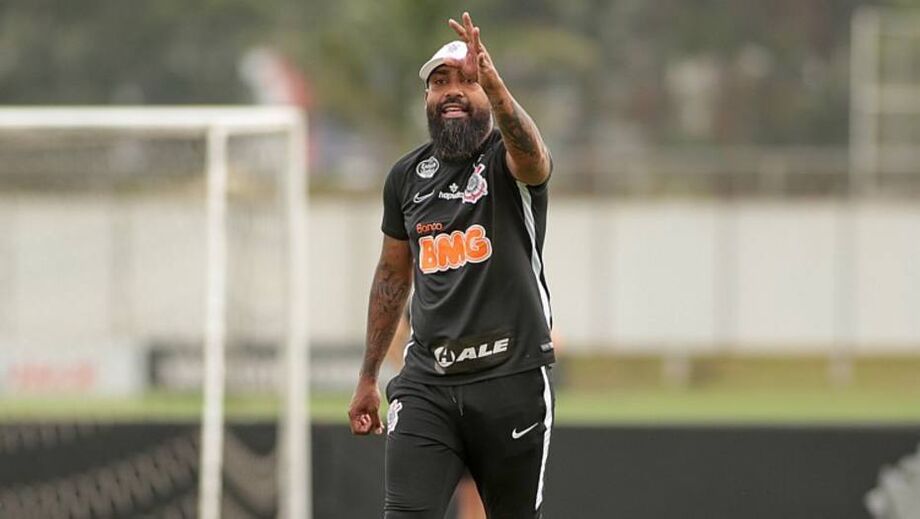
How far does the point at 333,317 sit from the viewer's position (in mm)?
27344

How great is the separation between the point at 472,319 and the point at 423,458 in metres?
0.49

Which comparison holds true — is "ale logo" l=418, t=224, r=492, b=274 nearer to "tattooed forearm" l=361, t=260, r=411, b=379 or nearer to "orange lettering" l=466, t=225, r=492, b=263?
"orange lettering" l=466, t=225, r=492, b=263

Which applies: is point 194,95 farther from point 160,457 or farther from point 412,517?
point 412,517

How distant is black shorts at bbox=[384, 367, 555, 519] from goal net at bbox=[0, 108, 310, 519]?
5.09 m

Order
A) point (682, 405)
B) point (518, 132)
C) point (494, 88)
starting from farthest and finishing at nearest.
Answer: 1. point (682, 405)
2. point (518, 132)
3. point (494, 88)

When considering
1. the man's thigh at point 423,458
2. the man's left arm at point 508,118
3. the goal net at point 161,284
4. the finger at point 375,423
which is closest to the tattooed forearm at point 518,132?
the man's left arm at point 508,118

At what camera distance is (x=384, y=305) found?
7027 millimetres

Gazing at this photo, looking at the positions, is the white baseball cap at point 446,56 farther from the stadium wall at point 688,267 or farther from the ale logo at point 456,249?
the stadium wall at point 688,267

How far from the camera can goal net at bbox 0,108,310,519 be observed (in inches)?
486

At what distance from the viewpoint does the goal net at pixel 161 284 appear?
12.3 metres

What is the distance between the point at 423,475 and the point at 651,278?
2116 centimetres

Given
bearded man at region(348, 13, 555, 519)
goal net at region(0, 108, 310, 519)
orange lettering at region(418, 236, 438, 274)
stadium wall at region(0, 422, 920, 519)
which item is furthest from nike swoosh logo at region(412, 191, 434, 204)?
goal net at region(0, 108, 310, 519)

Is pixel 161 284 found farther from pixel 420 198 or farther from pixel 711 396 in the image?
pixel 420 198

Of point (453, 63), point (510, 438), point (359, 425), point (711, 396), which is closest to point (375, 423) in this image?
point (359, 425)
